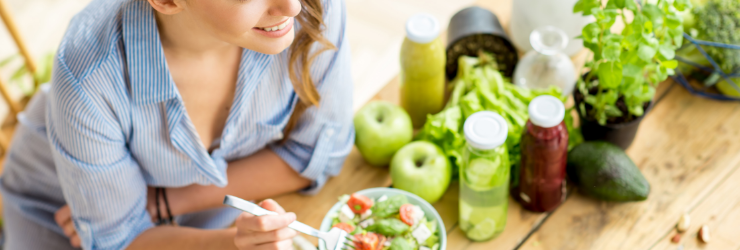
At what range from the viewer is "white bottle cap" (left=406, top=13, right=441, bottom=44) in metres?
1.07

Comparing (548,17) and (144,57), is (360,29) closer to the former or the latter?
(548,17)

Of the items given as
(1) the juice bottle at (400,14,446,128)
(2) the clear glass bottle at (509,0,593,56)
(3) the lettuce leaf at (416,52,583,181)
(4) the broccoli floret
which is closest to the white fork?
(3) the lettuce leaf at (416,52,583,181)

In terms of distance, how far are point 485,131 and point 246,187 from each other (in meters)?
0.52

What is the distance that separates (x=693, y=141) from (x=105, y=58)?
44.1 inches

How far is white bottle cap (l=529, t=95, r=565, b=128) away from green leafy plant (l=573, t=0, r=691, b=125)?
11cm

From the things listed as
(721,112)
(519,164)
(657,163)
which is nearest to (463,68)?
(519,164)

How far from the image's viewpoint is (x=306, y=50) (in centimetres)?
99

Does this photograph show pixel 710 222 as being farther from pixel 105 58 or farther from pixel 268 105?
pixel 105 58

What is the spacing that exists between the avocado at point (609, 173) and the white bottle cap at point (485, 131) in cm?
24

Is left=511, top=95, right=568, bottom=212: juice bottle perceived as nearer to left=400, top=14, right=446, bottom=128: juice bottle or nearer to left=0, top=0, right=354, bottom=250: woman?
left=400, top=14, right=446, bottom=128: juice bottle

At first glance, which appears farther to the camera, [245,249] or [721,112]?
[721,112]

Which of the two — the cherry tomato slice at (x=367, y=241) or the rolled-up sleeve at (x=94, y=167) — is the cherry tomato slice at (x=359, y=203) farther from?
the rolled-up sleeve at (x=94, y=167)

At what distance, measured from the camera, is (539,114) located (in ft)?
2.92

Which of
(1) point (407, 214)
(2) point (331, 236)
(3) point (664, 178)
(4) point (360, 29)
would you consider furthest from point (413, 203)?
(4) point (360, 29)
